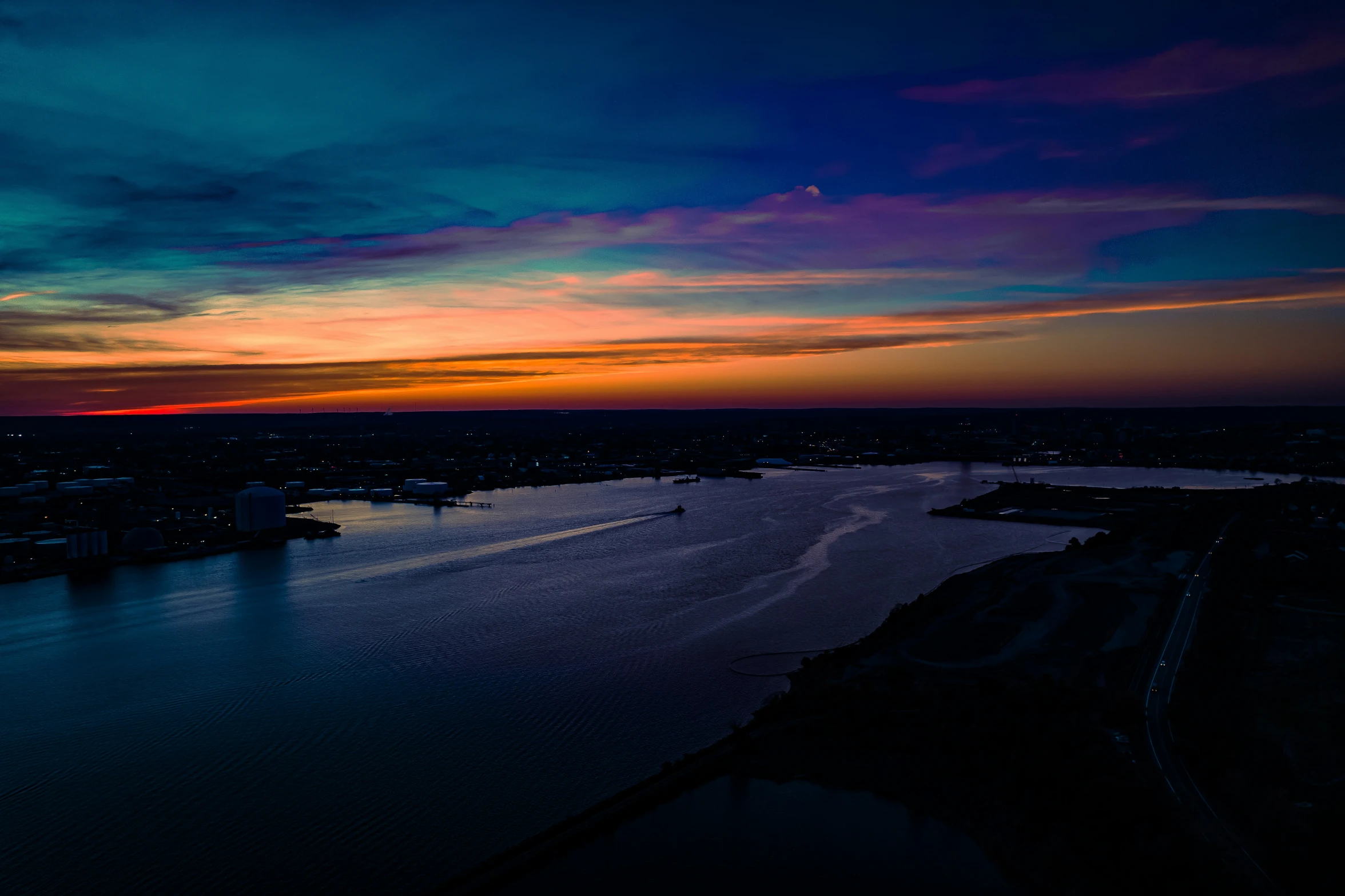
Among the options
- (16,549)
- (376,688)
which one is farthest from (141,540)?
(376,688)

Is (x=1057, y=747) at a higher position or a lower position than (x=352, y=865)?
higher

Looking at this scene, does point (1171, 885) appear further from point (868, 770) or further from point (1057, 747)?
point (868, 770)

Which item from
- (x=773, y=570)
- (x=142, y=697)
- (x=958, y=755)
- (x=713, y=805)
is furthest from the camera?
(x=773, y=570)

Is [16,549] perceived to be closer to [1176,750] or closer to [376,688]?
[376,688]

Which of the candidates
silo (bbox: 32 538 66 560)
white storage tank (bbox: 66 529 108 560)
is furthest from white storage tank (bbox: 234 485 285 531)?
silo (bbox: 32 538 66 560)

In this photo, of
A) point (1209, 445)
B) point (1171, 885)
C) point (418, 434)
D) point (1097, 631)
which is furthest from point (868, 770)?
point (418, 434)

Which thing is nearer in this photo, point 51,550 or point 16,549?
point 51,550

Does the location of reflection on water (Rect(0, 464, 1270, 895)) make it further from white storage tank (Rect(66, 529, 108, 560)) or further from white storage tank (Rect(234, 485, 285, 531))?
white storage tank (Rect(234, 485, 285, 531))
